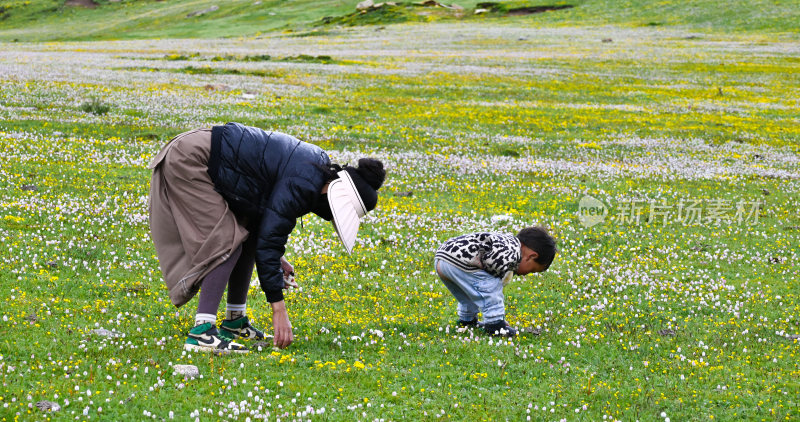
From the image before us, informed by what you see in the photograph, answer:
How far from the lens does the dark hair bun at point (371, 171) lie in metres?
7.94

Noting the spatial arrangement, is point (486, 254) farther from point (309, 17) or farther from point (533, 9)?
point (309, 17)

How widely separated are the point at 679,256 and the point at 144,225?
1164 cm

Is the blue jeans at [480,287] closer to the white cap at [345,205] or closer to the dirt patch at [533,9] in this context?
the white cap at [345,205]

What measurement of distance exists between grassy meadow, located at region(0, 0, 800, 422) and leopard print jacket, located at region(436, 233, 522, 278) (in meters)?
1.02

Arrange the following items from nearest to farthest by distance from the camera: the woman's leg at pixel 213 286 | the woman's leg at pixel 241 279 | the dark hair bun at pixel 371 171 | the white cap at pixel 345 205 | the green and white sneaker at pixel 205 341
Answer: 1. the white cap at pixel 345 205
2. the dark hair bun at pixel 371 171
3. the woman's leg at pixel 213 286
4. the green and white sneaker at pixel 205 341
5. the woman's leg at pixel 241 279

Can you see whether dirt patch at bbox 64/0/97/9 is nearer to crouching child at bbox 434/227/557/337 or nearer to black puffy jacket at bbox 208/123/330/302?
crouching child at bbox 434/227/557/337

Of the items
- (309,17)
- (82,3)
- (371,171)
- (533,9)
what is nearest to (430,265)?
(371,171)

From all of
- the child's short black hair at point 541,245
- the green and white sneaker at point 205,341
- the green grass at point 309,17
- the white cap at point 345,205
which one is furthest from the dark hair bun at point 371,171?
the green grass at point 309,17

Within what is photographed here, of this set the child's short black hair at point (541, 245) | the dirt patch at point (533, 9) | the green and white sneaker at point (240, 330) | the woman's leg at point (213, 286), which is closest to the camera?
the woman's leg at point (213, 286)

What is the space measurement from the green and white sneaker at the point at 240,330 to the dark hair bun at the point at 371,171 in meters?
2.75

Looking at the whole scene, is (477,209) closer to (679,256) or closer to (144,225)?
(679,256)

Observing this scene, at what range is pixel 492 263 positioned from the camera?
383 inches

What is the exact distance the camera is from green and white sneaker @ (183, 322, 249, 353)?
8578mm

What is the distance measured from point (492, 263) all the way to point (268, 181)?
11.2 ft
